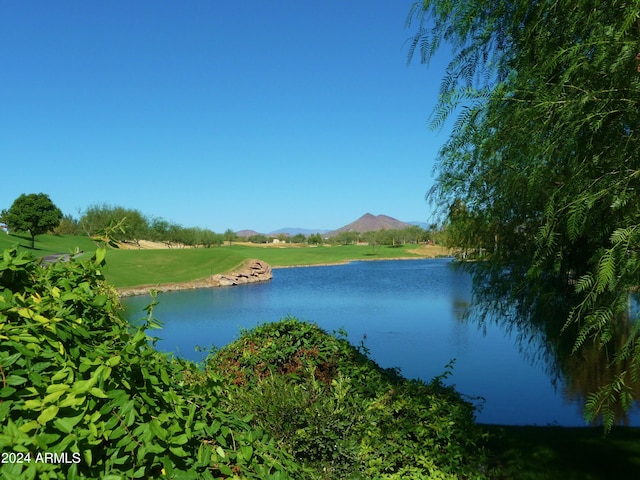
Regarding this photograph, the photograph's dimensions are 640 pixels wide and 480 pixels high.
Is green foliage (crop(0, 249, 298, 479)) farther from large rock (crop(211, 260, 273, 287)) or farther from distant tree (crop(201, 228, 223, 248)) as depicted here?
distant tree (crop(201, 228, 223, 248))

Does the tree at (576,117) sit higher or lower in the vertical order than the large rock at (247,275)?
higher

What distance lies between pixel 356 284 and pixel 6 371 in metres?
50.1

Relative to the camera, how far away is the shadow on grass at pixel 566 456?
6.12 meters

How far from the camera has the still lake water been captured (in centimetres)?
1362

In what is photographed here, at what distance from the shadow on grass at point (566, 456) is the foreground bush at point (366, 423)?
34.9 inches

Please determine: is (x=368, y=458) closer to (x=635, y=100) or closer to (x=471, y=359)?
(x=635, y=100)

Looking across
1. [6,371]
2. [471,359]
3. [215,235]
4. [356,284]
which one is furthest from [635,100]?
[215,235]

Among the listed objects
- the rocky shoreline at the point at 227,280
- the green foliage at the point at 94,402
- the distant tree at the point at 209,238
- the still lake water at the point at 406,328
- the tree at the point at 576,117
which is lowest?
the still lake water at the point at 406,328

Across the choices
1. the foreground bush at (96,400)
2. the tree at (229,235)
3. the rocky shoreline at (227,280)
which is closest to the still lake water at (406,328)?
the foreground bush at (96,400)

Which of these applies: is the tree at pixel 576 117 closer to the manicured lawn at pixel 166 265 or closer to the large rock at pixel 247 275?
the manicured lawn at pixel 166 265

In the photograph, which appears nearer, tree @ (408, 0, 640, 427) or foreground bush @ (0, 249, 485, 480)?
foreground bush @ (0, 249, 485, 480)

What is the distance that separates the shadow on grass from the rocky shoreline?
41.1 metres

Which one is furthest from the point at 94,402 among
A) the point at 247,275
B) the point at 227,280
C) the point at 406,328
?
the point at 247,275

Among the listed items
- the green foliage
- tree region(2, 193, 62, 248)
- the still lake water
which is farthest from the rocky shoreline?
the green foliage
